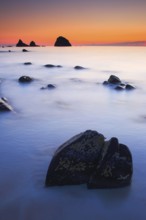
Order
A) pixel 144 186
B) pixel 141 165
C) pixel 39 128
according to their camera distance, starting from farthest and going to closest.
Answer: pixel 39 128 < pixel 141 165 < pixel 144 186

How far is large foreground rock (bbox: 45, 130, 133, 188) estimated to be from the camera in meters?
5.35

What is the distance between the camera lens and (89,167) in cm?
548

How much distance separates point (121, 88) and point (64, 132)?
10181mm

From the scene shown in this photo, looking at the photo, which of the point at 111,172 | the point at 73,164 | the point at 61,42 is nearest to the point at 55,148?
the point at 73,164

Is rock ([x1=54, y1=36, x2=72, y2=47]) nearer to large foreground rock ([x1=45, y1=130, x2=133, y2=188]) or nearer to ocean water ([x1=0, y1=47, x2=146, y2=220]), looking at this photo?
ocean water ([x1=0, y1=47, x2=146, y2=220])

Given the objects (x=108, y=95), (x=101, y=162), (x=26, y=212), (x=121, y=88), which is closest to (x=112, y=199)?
(x=101, y=162)

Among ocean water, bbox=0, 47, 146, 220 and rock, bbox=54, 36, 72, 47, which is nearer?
ocean water, bbox=0, 47, 146, 220

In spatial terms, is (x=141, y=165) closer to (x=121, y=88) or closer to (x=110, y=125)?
(x=110, y=125)

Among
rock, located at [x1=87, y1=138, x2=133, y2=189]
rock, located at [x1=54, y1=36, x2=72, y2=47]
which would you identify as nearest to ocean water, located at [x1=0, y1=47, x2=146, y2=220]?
rock, located at [x1=87, y1=138, x2=133, y2=189]

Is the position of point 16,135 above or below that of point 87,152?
below

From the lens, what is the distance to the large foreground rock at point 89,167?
5352 millimetres

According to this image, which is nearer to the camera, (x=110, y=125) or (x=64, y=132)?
(x=64, y=132)

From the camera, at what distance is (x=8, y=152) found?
7.09 metres

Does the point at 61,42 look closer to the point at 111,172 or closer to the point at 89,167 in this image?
the point at 89,167
